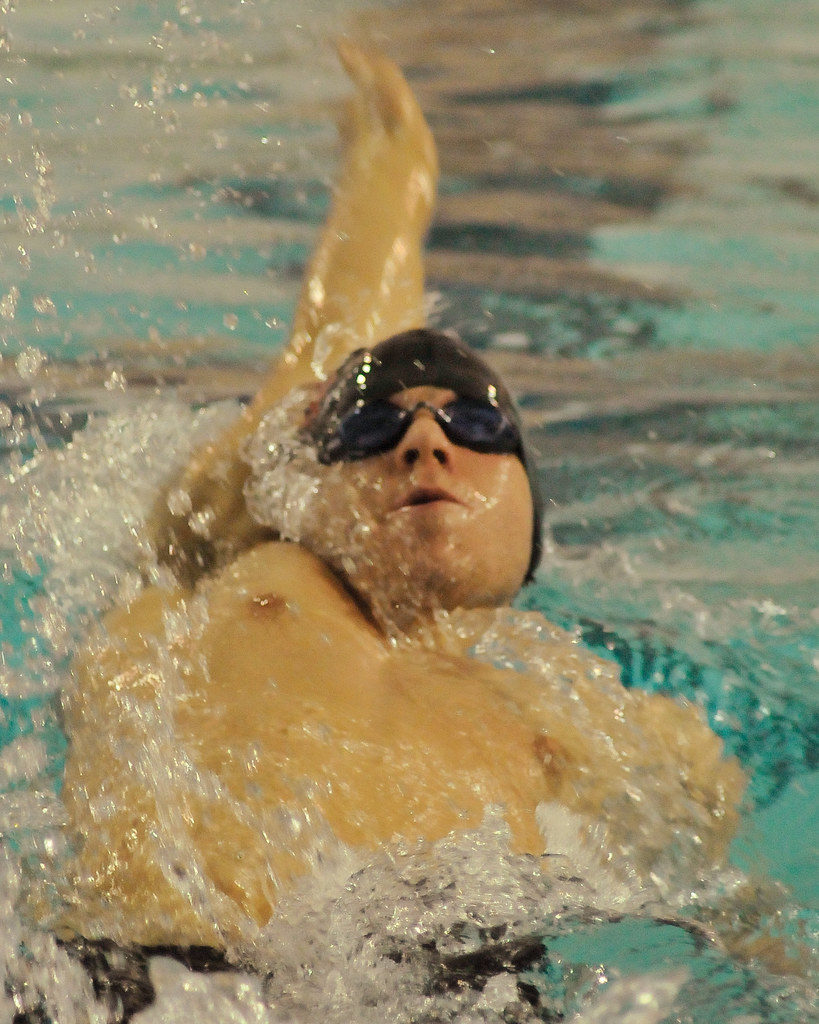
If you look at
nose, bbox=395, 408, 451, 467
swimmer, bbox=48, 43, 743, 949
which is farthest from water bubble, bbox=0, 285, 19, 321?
nose, bbox=395, 408, 451, 467

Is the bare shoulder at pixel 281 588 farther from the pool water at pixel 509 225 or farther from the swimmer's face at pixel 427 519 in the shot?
the pool water at pixel 509 225

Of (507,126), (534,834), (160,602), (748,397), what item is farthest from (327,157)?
(534,834)

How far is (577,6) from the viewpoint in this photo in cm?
353

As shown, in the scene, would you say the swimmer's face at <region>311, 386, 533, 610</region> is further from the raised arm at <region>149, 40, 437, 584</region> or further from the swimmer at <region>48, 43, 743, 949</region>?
the raised arm at <region>149, 40, 437, 584</region>

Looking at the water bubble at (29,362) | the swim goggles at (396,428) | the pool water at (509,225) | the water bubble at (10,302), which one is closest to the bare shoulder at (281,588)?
the swim goggles at (396,428)

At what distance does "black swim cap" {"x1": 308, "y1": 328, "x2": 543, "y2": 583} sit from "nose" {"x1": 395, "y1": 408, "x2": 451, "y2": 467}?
90 mm

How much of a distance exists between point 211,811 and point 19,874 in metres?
0.25

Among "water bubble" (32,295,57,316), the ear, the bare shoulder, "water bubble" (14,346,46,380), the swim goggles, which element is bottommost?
"water bubble" (14,346,46,380)

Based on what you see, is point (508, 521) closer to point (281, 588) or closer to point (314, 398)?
point (281, 588)

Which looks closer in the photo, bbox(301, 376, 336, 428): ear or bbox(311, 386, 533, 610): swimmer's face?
bbox(311, 386, 533, 610): swimmer's face

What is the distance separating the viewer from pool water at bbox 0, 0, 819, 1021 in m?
3.11

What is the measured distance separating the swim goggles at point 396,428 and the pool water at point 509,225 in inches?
36.8

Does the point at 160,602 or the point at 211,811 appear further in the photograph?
the point at 160,602

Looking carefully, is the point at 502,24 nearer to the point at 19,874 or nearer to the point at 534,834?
the point at 534,834
